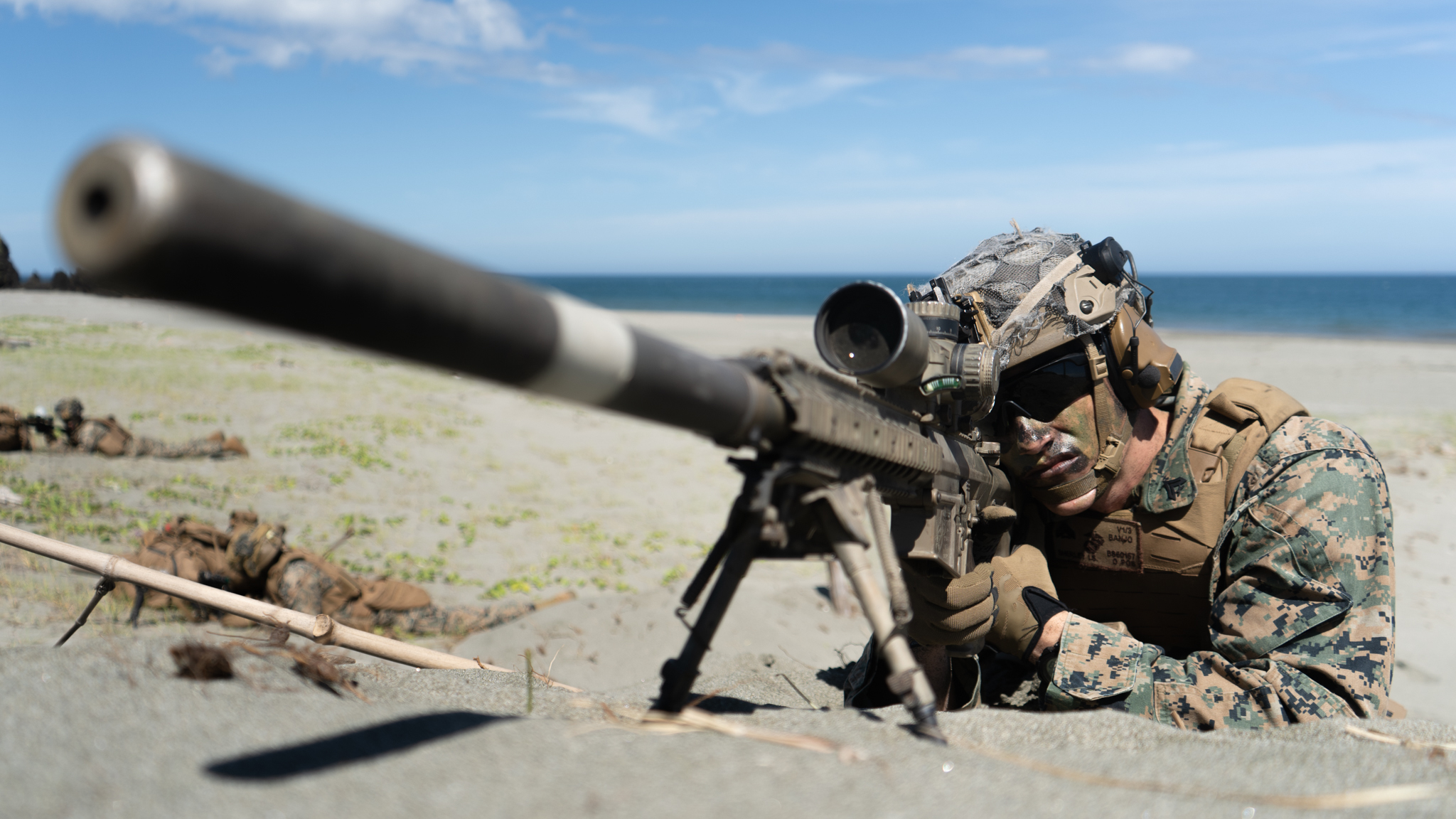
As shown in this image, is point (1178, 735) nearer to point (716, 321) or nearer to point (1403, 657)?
point (1403, 657)

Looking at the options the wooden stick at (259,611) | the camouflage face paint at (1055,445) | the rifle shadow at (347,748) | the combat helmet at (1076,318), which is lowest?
the wooden stick at (259,611)

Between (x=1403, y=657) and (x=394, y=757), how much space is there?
25.6 ft

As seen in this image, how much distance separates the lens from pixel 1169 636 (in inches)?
152

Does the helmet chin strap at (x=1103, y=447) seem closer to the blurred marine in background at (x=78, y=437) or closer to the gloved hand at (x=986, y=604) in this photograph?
the gloved hand at (x=986, y=604)

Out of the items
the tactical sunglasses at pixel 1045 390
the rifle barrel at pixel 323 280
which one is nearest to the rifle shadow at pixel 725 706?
the rifle barrel at pixel 323 280

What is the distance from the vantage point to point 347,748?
1.70 metres

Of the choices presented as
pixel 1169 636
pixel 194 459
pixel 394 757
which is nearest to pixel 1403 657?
pixel 1169 636

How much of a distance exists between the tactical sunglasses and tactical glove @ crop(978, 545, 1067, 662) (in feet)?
2.02

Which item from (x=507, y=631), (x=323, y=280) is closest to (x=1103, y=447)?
(x=323, y=280)

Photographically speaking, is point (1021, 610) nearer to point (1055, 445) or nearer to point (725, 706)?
point (1055, 445)

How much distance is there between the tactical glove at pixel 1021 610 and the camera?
3238 millimetres

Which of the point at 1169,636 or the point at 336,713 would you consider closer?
the point at 336,713

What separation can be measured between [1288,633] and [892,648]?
5.98 feet

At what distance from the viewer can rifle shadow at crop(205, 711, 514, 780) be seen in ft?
5.15
